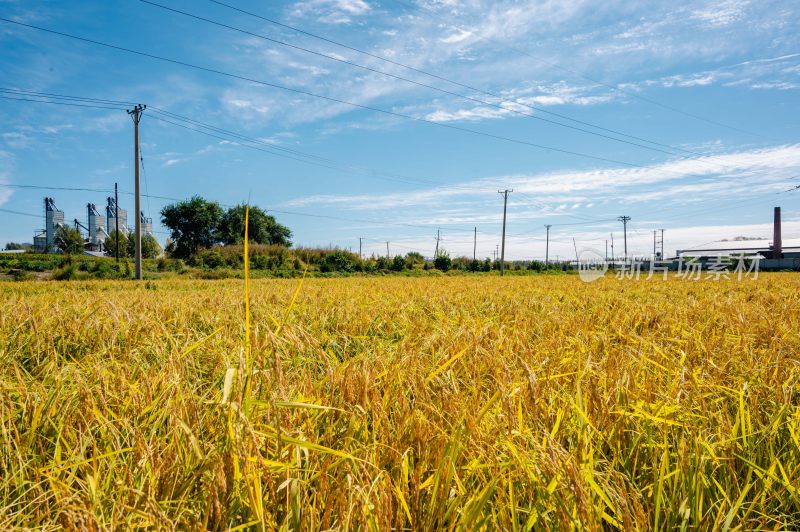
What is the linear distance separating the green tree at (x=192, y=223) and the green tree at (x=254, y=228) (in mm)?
1144

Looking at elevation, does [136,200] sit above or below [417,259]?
above

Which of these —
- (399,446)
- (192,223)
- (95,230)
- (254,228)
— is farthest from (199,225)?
(399,446)

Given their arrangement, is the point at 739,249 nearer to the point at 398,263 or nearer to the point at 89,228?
the point at 398,263

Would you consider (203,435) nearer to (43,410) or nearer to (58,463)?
(58,463)

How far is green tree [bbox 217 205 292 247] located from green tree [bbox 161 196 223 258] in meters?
1.14

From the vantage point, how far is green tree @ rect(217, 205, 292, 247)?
54.8 m

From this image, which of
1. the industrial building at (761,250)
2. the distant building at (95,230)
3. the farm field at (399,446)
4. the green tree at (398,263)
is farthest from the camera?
the distant building at (95,230)

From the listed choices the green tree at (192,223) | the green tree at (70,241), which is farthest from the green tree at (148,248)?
the green tree at (192,223)

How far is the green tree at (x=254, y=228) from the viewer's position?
54.8 metres

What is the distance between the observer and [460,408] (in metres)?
1.47

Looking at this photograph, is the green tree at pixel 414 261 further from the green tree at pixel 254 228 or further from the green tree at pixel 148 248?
the green tree at pixel 148 248

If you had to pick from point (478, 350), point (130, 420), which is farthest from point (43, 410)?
point (478, 350)

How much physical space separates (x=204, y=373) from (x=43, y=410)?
2.52 ft

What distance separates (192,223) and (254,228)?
26.5 feet
